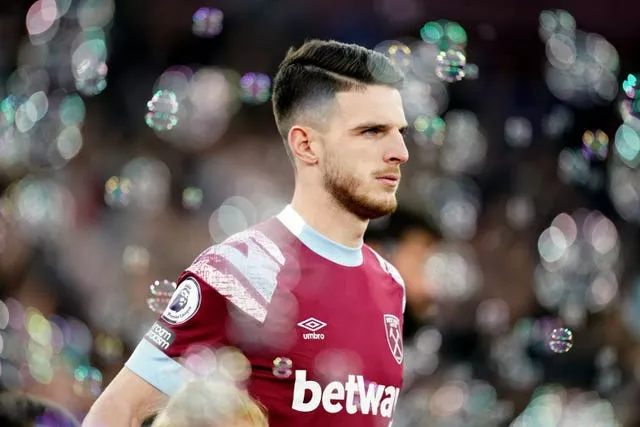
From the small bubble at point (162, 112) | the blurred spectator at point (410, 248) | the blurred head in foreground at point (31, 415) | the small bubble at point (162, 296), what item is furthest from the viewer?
the blurred spectator at point (410, 248)

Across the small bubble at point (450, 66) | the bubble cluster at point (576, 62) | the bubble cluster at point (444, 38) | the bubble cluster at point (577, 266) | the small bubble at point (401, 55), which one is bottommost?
the bubble cluster at point (577, 266)

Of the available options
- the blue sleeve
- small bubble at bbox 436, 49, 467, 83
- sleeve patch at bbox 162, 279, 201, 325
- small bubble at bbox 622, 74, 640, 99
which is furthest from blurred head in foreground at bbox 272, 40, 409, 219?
small bubble at bbox 622, 74, 640, 99

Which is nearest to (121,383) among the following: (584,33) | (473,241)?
(473,241)

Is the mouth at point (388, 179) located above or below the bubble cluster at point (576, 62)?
above

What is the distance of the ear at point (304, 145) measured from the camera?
219 cm

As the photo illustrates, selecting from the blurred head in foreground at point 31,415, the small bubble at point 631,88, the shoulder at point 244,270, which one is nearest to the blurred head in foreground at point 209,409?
the shoulder at point 244,270

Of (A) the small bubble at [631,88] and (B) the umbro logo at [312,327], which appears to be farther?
(A) the small bubble at [631,88]

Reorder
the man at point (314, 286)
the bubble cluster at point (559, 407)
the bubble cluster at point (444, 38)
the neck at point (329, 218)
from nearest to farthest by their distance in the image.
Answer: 1. the man at point (314, 286)
2. the neck at point (329, 218)
3. the bubble cluster at point (444, 38)
4. the bubble cluster at point (559, 407)

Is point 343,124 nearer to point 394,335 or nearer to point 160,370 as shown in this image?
point 394,335

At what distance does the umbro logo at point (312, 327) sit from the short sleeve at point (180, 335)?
0.17 metres

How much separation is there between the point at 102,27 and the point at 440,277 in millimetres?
2314

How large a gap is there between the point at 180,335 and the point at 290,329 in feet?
0.73

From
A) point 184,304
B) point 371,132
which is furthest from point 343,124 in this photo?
point 184,304

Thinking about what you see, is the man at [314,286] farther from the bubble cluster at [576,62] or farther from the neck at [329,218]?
the bubble cluster at [576,62]
